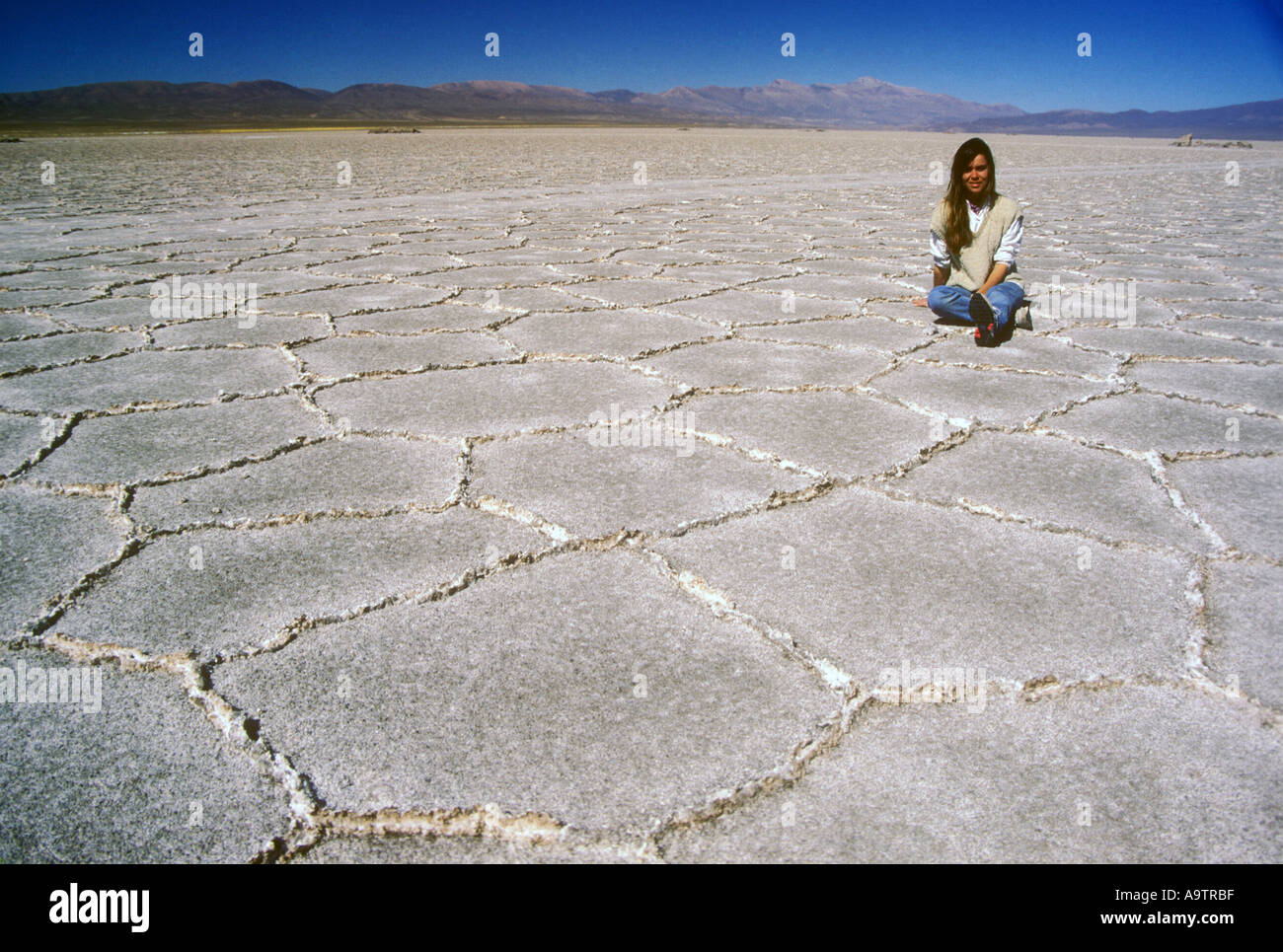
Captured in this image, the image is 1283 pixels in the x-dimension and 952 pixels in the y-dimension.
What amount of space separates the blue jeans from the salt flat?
0.08 metres

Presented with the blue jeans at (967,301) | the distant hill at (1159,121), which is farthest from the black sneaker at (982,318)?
the distant hill at (1159,121)

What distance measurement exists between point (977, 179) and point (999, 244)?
24cm

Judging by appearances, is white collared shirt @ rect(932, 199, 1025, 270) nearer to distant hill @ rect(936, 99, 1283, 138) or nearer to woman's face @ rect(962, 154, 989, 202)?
woman's face @ rect(962, 154, 989, 202)

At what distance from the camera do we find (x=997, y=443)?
1.75 m

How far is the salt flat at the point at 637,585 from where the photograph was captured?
838 mm

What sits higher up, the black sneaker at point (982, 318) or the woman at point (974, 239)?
the woman at point (974, 239)

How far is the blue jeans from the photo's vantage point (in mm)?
2582

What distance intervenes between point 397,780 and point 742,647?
0.47 m

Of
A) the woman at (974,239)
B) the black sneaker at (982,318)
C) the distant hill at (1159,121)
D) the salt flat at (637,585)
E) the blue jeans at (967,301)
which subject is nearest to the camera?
the salt flat at (637,585)

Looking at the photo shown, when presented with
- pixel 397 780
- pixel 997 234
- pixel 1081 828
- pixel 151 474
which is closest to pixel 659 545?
pixel 397 780

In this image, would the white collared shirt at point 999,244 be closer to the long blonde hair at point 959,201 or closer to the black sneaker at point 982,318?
the long blonde hair at point 959,201

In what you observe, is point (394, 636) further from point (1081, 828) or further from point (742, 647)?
point (1081, 828)

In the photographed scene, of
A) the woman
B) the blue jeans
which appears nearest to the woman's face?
the woman
